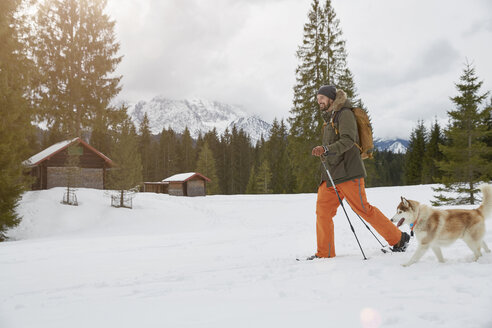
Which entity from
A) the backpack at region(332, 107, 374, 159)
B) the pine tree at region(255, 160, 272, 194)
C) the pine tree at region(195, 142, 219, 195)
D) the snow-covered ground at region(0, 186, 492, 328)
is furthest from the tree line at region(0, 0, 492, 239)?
the pine tree at region(195, 142, 219, 195)

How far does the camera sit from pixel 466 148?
1753 centimetres

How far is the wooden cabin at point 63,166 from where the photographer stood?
22.3 metres

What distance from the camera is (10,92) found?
42.7ft

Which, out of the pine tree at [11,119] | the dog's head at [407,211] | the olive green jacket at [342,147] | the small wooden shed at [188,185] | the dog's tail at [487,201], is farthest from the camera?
the small wooden shed at [188,185]

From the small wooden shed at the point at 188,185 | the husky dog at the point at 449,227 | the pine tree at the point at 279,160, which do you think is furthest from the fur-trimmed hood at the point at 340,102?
the pine tree at the point at 279,160

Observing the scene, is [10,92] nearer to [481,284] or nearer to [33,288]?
[33,288]

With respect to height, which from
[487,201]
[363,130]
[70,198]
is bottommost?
[70,198]

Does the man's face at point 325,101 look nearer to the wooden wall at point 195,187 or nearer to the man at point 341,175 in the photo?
the man at point 341,175

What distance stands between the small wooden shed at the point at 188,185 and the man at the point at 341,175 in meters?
33.5

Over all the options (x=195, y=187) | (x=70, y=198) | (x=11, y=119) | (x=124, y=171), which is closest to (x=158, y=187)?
(x=195, y=187)

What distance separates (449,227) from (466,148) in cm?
1769

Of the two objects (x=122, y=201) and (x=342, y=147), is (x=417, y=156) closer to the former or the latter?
(x=122, y=201)

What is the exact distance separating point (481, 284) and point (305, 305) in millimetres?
1745

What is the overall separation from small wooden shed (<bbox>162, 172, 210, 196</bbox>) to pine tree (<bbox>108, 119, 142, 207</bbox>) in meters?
16.9
